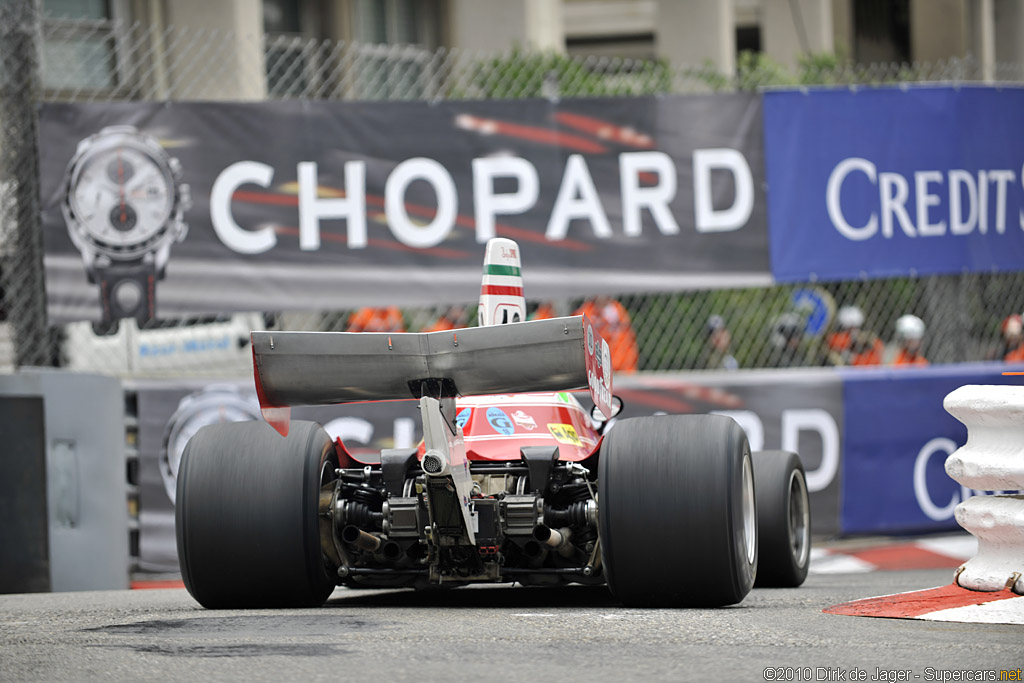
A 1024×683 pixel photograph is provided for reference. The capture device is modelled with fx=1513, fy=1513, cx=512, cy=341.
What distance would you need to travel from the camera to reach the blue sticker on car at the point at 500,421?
22.1ft

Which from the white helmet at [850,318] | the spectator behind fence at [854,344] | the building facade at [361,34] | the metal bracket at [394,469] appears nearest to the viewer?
the metal bracket at [394,469]

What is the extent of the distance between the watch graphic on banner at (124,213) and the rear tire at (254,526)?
3560mm

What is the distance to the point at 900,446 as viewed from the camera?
10703mm

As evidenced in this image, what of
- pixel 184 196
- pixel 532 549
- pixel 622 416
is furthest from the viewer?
pixel 622 416

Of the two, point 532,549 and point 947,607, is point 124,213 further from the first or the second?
point 947,607

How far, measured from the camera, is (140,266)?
9.63 meters

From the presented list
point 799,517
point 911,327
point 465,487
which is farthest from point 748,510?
point 911,327

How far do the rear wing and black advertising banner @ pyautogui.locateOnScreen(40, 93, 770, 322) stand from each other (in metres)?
4.15

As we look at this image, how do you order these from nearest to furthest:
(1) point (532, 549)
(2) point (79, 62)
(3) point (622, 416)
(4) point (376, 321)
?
(1) point (532, 549), (3) point (622, 416), (4) point (376, 321), (2) point (79, 62)

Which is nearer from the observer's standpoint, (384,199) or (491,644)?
(491,644)

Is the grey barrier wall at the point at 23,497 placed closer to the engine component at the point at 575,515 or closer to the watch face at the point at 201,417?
the watch face at the point at 201,417

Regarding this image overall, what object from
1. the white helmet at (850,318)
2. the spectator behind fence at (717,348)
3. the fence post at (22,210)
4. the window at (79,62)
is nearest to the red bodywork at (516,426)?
the fence post at (22,210)

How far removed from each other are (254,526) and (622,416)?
4.38 meters

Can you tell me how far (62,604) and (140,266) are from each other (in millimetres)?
3434
